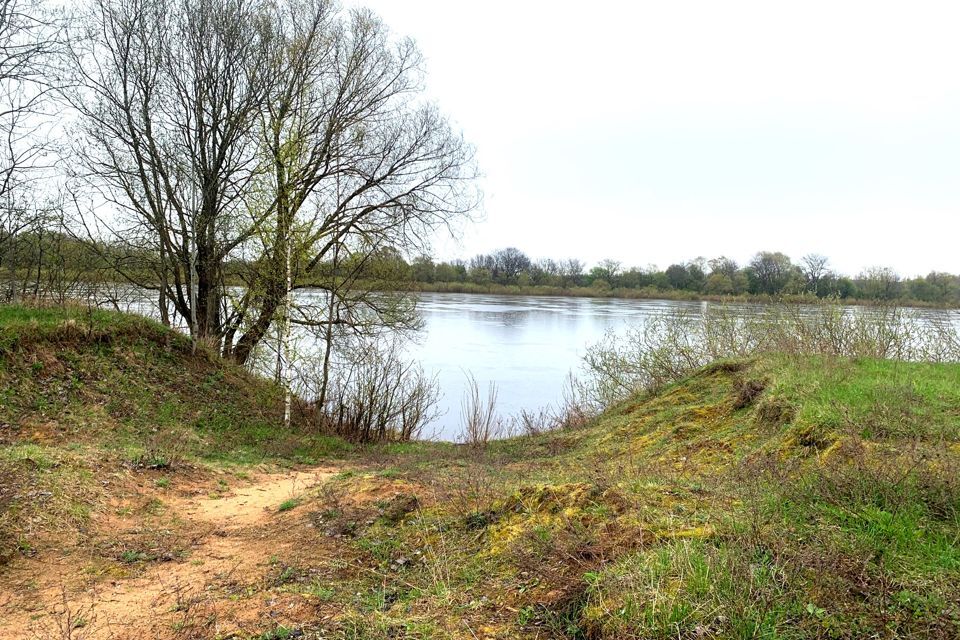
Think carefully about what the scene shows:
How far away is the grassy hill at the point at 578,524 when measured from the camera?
3.30 m

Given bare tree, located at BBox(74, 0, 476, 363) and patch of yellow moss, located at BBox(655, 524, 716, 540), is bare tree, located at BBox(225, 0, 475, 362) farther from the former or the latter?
patch of yellow moss, located at BBox(655, 524, 716, 540)

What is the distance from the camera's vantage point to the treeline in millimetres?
21266

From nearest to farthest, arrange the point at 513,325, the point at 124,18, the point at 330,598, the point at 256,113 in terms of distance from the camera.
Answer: the point at 330,598
the point at 124,18
the point at 256,113
the point at 513,325

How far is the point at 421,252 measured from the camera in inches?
699

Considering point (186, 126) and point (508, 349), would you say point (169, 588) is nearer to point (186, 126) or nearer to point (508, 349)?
point (186, 126)

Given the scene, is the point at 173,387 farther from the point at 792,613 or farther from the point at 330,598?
the point at 792,613

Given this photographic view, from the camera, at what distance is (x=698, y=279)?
2265 inches

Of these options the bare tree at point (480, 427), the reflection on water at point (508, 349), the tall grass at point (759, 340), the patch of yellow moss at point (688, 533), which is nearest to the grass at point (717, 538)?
the patch of yellow moss at point (688, 533)

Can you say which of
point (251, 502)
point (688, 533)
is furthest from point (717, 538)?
point (251, 502)

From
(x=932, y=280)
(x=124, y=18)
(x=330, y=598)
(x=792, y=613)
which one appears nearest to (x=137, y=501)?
(x=330, y=598)

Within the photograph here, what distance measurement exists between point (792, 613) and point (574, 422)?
1087 centimetres

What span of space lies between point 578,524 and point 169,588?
3356mm

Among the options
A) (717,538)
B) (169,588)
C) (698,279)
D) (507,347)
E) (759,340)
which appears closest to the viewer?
(717,538)

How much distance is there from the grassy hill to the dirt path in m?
0.04
